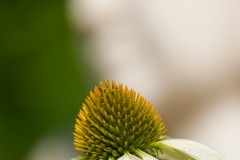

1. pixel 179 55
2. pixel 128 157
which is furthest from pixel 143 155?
pixel 179 55

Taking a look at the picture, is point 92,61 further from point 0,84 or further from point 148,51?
point 0,84

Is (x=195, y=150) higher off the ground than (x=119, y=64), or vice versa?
(x=119, y=64)

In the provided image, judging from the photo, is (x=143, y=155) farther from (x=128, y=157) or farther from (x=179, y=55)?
(x=179, y=55)

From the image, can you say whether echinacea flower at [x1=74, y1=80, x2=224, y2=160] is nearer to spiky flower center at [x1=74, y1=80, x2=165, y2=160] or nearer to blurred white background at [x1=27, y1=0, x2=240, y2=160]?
spiky flower center at [x1=74, y1=80, x2=165, y2=160]

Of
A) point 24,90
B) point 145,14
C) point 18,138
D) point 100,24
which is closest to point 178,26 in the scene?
point 145,14

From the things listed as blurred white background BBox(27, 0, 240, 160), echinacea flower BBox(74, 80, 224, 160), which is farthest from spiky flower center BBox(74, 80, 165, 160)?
blurred white background BBox(27, 0, 240, 160)

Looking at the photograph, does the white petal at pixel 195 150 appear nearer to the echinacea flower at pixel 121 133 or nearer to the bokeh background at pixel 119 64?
the echinacea flower at pixel 121 133

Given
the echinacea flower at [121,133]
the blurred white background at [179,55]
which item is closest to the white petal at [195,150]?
the echinacea flower at [121,133]
